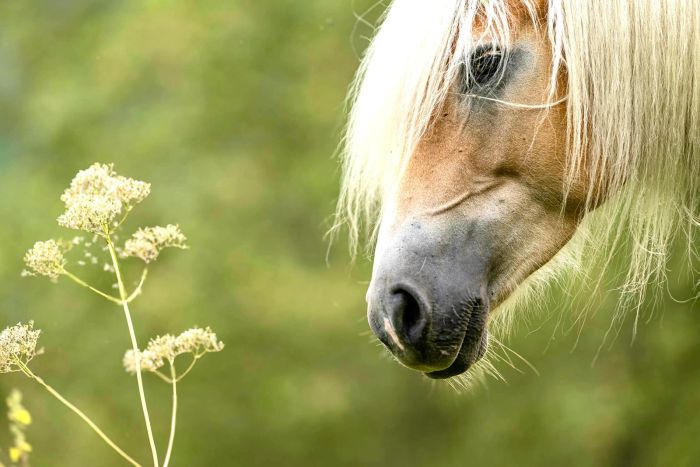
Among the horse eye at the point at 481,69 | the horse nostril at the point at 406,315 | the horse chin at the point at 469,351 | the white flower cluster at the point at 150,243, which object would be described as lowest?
the horse chin at the point at 469,351

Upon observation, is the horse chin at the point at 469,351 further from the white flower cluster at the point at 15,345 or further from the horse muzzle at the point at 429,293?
the white flower cluster at the point at 15,345

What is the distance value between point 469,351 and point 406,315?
0.72ft

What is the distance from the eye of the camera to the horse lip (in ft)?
7.07

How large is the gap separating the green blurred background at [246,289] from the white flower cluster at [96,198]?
3.59 meters

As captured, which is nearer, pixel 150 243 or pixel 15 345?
pixel 15 345

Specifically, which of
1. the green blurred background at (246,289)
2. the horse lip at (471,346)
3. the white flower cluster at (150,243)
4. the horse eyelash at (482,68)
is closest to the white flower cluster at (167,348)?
the white flower cluster at (150,243)

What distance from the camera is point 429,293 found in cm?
207

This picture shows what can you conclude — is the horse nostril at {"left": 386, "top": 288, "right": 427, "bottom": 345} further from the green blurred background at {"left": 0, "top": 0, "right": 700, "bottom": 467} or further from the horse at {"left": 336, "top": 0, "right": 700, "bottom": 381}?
the green blurred background at {"left": 0, "top": 0, "right": 700, "bottom": 467}

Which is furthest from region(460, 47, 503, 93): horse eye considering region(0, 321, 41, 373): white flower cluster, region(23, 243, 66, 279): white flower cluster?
region(0, 321, 41, 373): white flower cluster

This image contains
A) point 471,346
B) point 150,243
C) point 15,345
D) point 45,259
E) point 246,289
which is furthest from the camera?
point 246,289

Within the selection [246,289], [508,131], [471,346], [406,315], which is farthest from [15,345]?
[246,289]

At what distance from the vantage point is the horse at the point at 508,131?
84.0 inches

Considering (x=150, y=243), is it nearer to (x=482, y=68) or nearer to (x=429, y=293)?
(x=429, y=293)

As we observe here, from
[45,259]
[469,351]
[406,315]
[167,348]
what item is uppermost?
[45,259]
